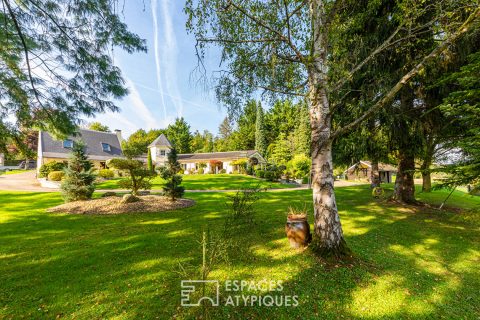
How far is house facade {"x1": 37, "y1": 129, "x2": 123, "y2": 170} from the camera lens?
996 inches

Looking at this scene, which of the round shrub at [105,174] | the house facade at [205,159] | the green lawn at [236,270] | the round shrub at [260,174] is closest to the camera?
the green lawn at [236,270]

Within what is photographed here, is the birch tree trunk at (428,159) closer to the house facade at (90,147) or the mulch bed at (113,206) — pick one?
the mulch bed at (113,206)

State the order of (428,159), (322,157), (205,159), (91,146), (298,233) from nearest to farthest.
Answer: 1. (322,157)
2. (298,233)
3. (428,159)
4. (91,146)
5. (205,159)

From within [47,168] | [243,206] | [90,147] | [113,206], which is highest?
[90,147]

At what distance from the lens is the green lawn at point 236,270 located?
3.24m

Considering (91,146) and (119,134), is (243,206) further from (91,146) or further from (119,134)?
(119,134)

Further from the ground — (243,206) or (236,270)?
(243,206)

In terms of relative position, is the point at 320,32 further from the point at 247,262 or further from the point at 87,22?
the point at 247,262

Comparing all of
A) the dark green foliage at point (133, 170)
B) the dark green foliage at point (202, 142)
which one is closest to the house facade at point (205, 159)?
Result: the dark green foliage at point (202, 142)

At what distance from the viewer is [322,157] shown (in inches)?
183

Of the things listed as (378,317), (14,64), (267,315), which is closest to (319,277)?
(378,317)

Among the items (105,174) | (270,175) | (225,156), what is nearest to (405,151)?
(270,175)

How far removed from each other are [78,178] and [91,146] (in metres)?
22.0

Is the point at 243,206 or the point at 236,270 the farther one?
the point at 243,206
